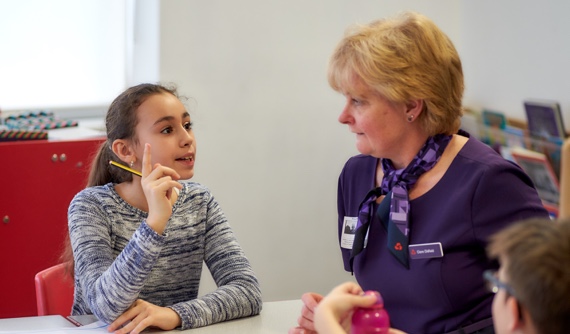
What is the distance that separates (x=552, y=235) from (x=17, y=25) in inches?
125

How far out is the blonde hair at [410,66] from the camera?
184 cm

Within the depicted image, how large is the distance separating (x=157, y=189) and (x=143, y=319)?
0.99ft

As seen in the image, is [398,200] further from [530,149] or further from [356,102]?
[530,149]

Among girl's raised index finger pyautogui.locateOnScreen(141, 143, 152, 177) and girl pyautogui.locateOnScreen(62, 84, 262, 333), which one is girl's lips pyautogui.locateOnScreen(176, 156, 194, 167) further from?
girl's raised index finger pyautogui.locateOnScreen(141, 143, 152, 177)

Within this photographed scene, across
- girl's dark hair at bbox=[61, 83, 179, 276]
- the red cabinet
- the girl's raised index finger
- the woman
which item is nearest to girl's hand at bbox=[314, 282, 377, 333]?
the woman

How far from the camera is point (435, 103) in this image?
187cm

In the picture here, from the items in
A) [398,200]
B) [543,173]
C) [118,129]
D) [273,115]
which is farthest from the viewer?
[273,115]

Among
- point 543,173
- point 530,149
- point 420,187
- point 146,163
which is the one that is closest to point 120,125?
point 146,163

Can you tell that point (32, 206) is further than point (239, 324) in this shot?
Yes

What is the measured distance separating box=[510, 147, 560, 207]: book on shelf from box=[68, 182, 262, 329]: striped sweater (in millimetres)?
1305

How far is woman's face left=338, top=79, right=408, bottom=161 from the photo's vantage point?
74.2 inches

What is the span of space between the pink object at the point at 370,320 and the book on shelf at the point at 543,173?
1645 millimetres

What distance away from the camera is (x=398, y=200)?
1.86 meters

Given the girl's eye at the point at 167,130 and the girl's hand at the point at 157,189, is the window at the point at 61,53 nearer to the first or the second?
the girl's eye at the point at 167,130
